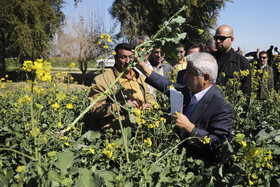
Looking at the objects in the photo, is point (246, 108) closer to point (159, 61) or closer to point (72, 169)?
point (159, 61)

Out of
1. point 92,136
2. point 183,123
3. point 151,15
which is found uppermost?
point 151,15

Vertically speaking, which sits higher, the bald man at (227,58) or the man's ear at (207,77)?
the bald man at (227,58)

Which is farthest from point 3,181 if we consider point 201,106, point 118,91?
point 118,91

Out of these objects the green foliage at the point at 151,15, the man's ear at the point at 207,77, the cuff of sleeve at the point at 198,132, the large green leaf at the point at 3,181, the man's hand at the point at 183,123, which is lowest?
the large green leaf at the point at 3,181

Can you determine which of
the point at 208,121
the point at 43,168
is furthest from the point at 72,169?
the point at 208,121

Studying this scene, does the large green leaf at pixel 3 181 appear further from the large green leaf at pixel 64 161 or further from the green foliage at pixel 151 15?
the green foliage at pixel 151 15

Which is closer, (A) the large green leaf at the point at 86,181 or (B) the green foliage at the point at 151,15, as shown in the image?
(A) the large green leaf at the point at 86,181

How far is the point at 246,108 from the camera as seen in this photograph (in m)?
3.28

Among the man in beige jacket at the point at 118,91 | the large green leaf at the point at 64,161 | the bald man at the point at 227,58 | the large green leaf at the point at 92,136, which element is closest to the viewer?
the large green leaf at the point at 64,161

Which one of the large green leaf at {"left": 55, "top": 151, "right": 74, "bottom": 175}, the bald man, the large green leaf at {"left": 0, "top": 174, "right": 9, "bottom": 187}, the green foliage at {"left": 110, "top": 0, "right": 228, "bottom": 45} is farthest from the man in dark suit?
the green foliage at {"left": 110, "top": 0, "right": 228, "bottom": 45}

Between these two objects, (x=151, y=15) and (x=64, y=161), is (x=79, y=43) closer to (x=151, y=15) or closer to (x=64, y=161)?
(x=151, y=15)

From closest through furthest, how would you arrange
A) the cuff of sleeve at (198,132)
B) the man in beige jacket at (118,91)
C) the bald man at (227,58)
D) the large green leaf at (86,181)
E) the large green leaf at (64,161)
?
the large green leaf at (86,181) → the large green leaf at (64,161) → the cuff of sleeve at (198,132) → the man in beige jacket at (118,91) → the bald man at (227,58)

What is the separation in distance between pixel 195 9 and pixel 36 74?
21017 millimetres

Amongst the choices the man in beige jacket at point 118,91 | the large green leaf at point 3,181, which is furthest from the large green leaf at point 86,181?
the man in beige jacket at point 118,91
